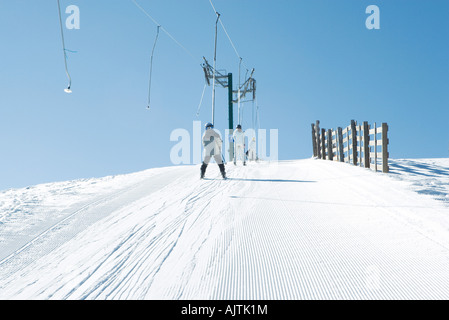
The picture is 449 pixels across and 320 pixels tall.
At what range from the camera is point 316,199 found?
5.91 metres

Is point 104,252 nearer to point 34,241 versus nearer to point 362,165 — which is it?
point 34,241

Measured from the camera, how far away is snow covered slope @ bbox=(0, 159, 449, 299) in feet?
8.77

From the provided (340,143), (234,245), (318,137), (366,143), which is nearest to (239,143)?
(340,143)

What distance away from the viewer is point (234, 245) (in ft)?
11.7

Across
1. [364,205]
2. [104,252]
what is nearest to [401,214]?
[364,205]

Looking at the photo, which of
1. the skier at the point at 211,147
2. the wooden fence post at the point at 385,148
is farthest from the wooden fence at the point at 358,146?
the skier at the point at 211,147

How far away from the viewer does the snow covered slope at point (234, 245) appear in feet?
8.77

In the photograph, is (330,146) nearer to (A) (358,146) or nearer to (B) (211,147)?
(A) (358,146)

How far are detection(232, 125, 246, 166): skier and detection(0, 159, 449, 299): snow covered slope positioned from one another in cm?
760

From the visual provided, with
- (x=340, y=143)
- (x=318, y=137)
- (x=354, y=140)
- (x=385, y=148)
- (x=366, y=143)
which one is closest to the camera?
(x=385, y=148)

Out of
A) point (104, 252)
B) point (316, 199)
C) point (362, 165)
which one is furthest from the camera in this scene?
point (362, 165)

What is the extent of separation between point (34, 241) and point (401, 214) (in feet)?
17.6

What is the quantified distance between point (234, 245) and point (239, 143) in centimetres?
1129

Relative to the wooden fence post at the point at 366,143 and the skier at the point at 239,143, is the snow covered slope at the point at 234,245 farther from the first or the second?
the skier at the point at 239,143
